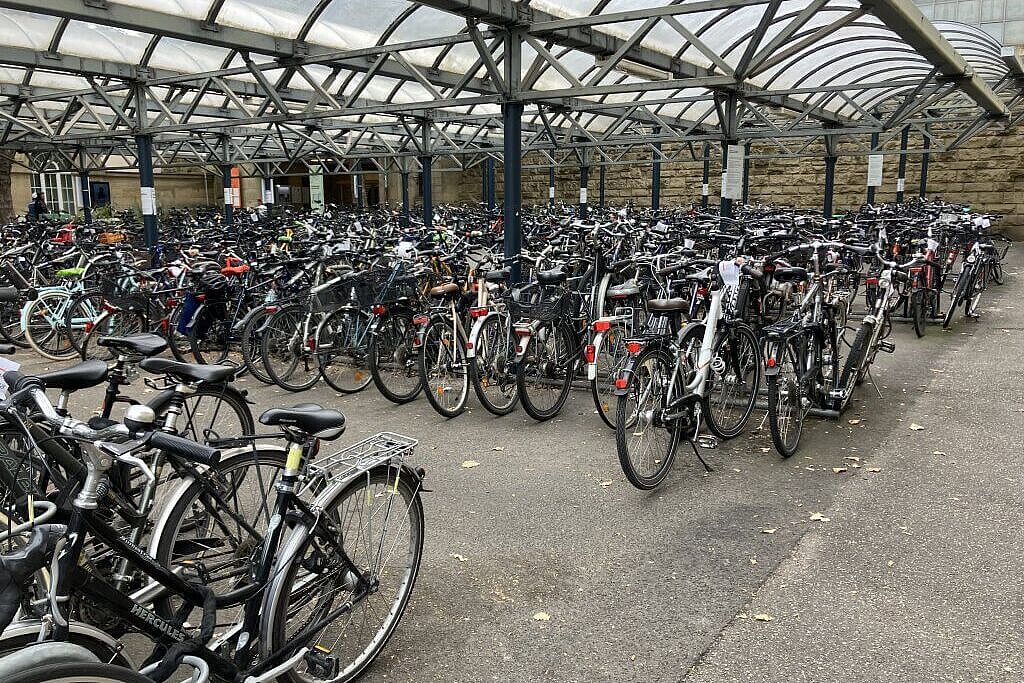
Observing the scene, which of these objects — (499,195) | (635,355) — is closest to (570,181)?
(499,195)

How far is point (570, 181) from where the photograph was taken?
28.6 meters

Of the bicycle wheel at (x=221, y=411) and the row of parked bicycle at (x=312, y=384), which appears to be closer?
the row of parked bicycle at (x=312, y=384)

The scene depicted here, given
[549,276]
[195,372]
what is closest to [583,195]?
[549,276]

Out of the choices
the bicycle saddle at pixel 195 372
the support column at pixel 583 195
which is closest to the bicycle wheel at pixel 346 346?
the bicycle saddle at pixel 195 372

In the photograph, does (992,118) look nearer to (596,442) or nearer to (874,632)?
(596,442)

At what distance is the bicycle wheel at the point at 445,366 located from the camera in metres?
5.47

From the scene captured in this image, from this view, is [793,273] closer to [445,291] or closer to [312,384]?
[445,291]

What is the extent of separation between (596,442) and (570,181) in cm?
2460

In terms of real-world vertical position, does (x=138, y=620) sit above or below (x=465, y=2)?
below

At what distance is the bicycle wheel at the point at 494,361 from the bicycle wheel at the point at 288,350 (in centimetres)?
155

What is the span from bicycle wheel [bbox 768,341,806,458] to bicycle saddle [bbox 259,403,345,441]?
2713 mm

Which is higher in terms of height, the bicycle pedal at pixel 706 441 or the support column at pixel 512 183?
the support column at pixel 512 183

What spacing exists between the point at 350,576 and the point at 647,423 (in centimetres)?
203

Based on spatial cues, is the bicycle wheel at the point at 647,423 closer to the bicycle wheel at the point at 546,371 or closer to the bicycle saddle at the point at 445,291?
the bicycle wheel at the point at 546,371
